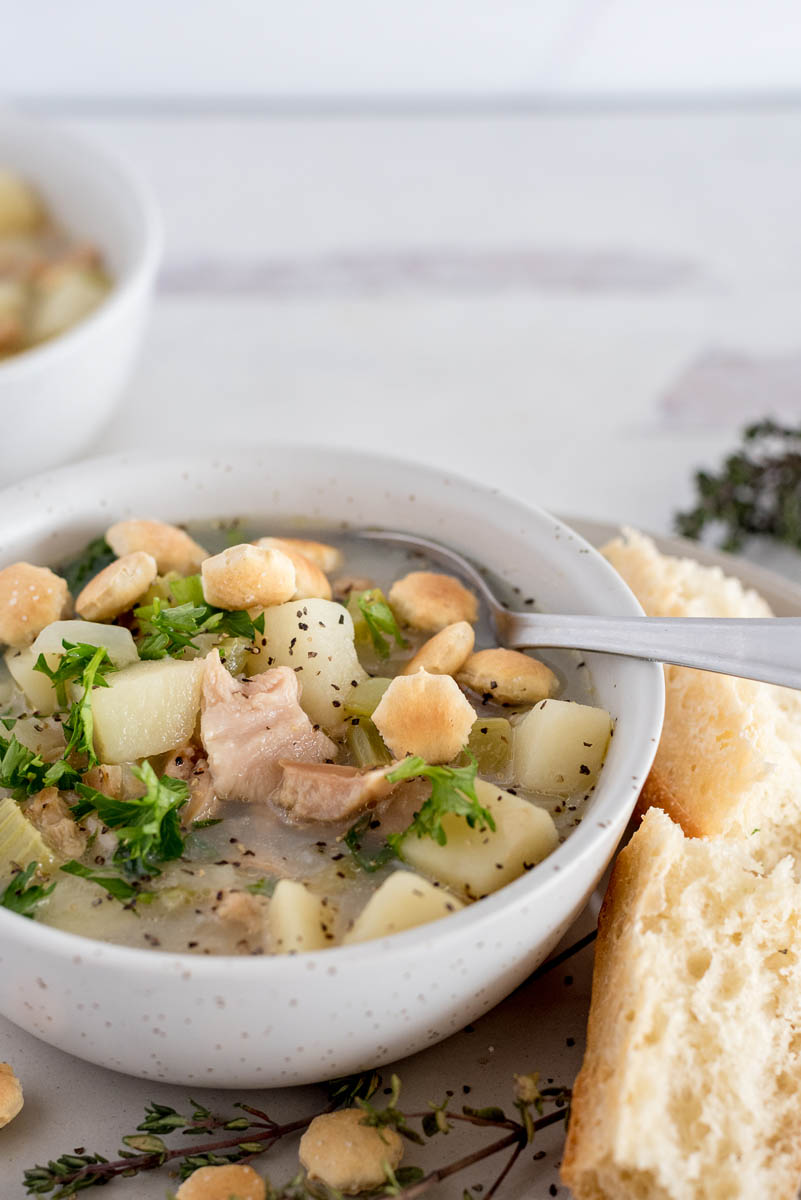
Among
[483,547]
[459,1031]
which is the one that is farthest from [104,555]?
[459,1031]

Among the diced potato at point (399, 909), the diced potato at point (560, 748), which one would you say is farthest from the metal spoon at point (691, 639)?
the diced potato at point (399, 909)

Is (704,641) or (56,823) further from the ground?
(704,641)

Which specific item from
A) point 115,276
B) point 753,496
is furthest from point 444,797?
point 115,276

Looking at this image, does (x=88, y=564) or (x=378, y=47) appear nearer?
(x=88, y=564)

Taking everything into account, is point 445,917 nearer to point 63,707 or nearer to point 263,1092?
point 263,1092

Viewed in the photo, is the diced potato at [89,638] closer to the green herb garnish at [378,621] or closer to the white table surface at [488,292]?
the green herb garnish at [378,621]

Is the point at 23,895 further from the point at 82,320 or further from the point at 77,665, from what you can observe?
the point at 82,320
